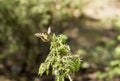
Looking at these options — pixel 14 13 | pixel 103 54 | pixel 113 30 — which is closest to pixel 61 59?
pixel 14 13

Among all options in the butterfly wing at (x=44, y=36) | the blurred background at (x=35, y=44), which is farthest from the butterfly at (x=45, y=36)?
the blurred background at (x=35, y=44)

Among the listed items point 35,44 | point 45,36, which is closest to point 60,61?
point 45,36

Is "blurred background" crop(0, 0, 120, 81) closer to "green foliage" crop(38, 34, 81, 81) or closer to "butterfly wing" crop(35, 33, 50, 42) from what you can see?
"green foliage" crop(38, 34, 81, 81)

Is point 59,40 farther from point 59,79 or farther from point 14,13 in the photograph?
point 14,13

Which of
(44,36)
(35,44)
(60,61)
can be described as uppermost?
(35,44)

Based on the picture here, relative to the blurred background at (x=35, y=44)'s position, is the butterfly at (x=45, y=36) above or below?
below

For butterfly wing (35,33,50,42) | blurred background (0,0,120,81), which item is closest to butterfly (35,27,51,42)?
butterfly wing (35,33,50,42)

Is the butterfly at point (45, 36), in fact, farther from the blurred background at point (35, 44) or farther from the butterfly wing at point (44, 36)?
the blurred background at point (35, 44)

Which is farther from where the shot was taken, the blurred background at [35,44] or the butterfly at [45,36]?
the blurred background at [35,44]

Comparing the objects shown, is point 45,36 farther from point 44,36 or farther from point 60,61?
point 60,61

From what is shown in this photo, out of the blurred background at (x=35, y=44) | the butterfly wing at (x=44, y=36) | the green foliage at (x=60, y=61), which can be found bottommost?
the green foliage at (x=60, y=61)
